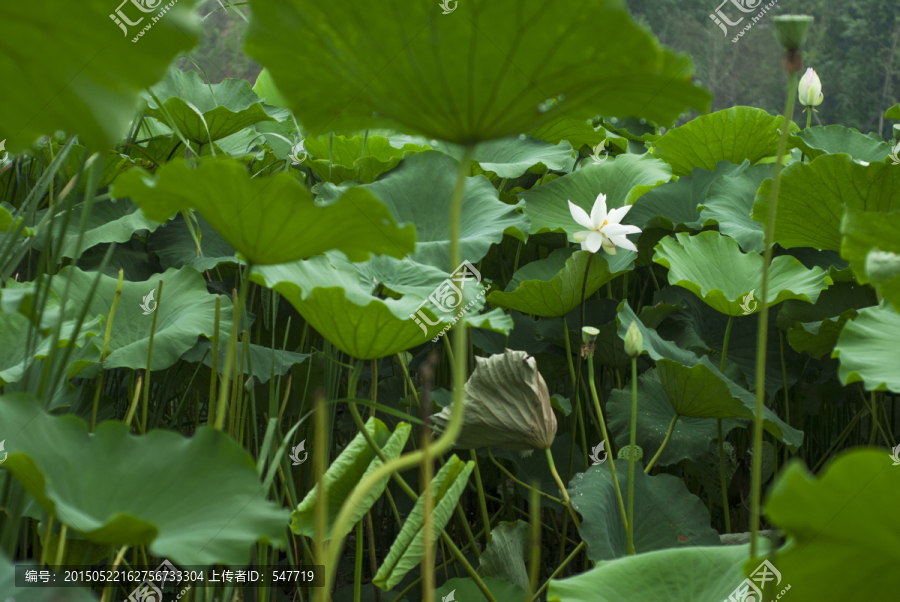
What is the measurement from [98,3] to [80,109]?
1.5 inches

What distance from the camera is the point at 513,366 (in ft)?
2.22

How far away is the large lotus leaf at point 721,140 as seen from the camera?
1.31 m

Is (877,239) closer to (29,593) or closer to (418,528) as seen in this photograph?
(418,528)

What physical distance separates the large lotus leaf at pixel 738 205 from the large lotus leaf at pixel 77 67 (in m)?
1.04

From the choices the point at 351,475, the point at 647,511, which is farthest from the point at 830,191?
the point at 351,475

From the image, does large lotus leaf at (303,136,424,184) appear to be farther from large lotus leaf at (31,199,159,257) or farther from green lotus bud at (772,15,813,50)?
green lotus bud at (772,15,813,50)

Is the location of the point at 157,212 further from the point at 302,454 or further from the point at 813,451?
the point at 813,451

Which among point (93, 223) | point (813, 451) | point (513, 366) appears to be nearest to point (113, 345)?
point (93, 223)

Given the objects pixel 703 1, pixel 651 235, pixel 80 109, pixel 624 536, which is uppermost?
pixel 703 1

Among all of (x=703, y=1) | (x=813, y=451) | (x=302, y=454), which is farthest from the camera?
(x=703, y=1)

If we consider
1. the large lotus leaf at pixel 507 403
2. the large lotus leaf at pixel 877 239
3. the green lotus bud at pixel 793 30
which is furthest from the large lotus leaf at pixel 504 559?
the green lotus bud at pixel 793 30

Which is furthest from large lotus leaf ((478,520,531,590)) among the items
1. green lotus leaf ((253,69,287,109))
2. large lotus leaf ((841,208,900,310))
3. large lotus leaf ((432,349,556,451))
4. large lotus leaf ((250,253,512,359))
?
green lotus leaf ((253,69,287,109))

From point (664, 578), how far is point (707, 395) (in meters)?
0.35

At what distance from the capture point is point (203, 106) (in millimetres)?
1460
